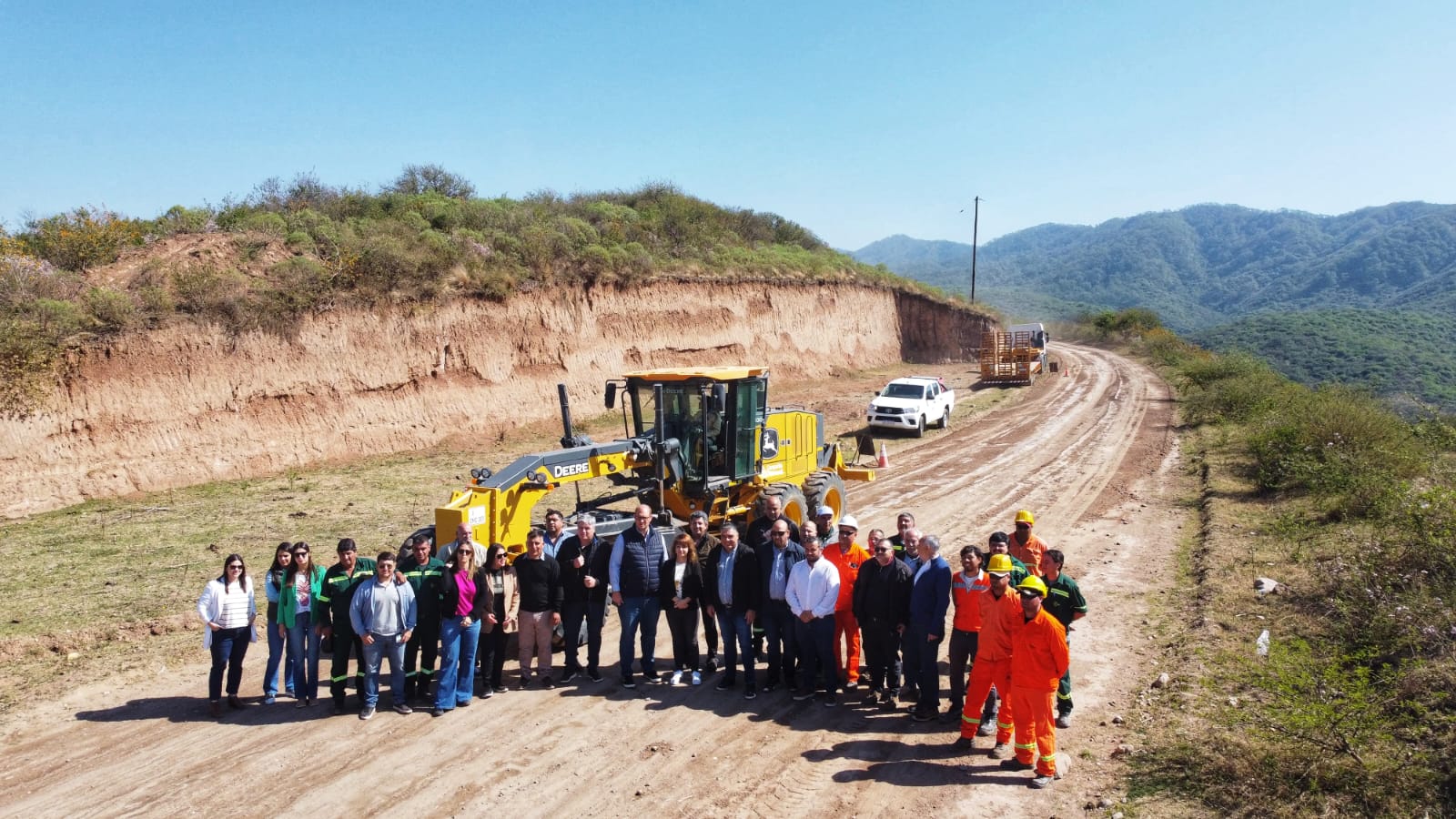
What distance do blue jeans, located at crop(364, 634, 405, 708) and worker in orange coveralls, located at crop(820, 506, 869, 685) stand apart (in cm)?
392

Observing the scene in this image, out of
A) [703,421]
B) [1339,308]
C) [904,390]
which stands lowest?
[904,390]

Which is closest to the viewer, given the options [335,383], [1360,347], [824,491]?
[824,491]

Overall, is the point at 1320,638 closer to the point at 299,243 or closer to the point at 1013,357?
the point at 299,243

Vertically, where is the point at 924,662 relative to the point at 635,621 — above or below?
below

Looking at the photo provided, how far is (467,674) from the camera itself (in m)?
7.40

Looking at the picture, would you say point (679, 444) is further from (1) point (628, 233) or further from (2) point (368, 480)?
(1) point (628, 233)

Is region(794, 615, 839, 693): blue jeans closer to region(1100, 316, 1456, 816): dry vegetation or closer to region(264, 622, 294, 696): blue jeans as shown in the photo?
region(1100, 316, 1456, 816): dry vegetation

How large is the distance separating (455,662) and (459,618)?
0.42 meters

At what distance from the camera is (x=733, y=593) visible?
301 inches

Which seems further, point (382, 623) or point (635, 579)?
point (635, 579)

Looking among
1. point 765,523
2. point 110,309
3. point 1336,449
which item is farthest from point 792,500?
point 110,309

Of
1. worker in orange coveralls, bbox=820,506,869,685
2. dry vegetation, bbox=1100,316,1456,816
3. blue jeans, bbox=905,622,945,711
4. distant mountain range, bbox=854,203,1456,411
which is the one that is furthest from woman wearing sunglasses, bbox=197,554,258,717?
distant mountain range, bbox=854,203,1456,411

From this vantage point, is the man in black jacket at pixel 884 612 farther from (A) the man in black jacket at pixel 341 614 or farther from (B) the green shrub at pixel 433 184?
(B) the green shrub at pixel 433 184

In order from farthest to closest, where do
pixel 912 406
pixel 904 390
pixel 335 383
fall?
pixel 904 390
pixel 912 406
pixel 335 383
